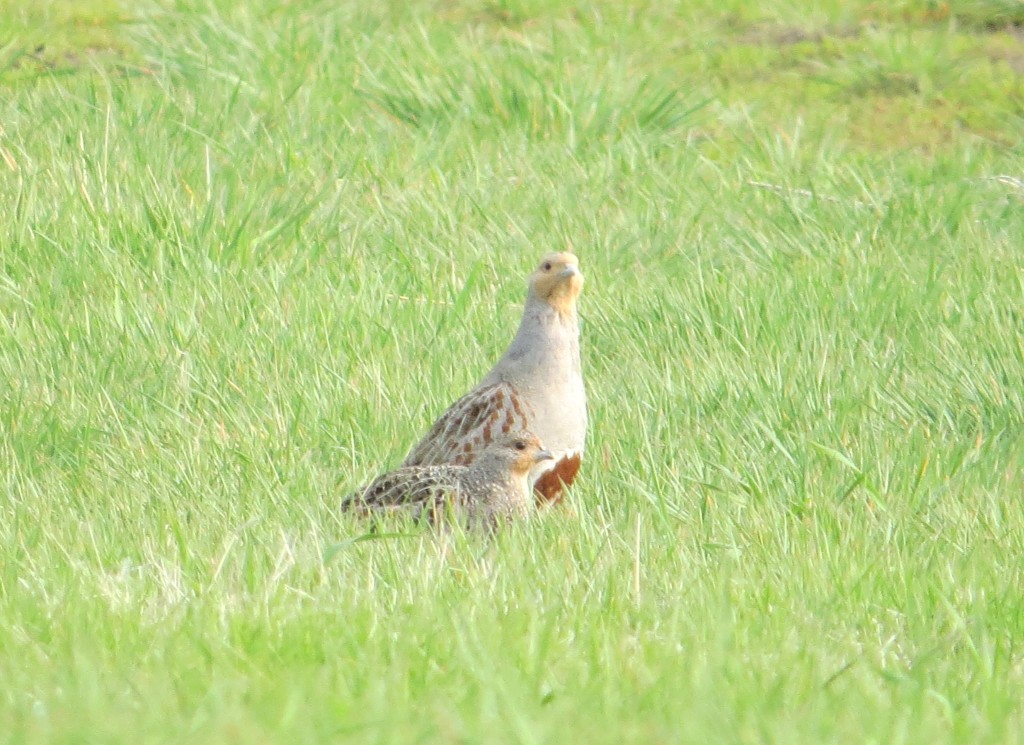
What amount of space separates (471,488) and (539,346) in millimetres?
573

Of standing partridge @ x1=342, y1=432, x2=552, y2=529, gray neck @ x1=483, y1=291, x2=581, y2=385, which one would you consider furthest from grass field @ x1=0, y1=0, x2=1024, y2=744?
gray neck @ x1=483, y1=291, x2=581, y2=385

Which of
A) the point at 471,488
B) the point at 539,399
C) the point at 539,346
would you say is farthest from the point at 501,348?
the point at 471,488

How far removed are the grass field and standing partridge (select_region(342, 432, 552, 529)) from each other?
0.13m

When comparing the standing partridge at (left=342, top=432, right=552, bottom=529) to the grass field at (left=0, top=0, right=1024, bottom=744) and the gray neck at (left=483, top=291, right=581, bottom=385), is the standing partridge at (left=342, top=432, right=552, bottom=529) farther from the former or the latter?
the gray neck at (left=483, top=291, right=581, bottom=385)

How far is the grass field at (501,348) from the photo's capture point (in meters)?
3.15

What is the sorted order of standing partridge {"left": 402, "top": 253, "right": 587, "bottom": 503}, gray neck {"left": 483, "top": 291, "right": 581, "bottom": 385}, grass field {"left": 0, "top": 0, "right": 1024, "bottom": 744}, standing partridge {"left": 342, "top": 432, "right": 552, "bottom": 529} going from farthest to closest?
gray neck {"left": 483, "top": 291, "right": 581, "bottom": 385} → standing partridge {"left": 402, "top": 253, "right": 587, "bottom": 503} → standing partridge {"left": 342, "top": 432, "right": 552, "bottom": 529} → grass field {"left": 0, "top": 0, "right": 1024, "bottom": 744}

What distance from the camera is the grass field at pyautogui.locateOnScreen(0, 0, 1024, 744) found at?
315 centimetres

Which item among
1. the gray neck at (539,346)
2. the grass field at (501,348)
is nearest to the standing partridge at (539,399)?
the gray neck at (539,346)

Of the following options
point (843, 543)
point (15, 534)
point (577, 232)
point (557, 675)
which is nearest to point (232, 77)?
point (577, 232)

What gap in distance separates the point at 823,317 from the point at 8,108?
152 inches

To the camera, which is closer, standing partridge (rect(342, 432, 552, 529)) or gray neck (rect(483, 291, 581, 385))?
standing partridge (rect(342, 432, 552, 529))

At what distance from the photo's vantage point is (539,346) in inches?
189

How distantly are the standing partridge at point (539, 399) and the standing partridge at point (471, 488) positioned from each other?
0.09 metres

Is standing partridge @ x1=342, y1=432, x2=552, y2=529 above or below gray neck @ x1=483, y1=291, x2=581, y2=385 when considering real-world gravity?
below
